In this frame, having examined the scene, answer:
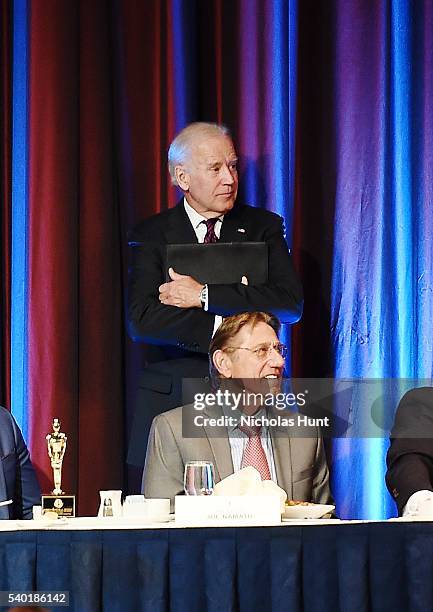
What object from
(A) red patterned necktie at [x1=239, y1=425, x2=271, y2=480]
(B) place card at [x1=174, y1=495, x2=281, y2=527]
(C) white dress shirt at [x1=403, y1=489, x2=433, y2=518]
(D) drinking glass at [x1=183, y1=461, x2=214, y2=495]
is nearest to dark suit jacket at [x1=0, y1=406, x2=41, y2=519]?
(A) red patterned necktie at [x1=239, y1=425, x2=271, y2=480]

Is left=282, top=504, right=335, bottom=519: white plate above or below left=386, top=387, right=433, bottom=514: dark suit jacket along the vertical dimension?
below

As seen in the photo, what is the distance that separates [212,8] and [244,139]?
0.53 meters

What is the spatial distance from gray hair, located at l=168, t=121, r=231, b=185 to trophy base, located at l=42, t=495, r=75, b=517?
166 cm

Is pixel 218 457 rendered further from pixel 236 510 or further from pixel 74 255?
pixel 74 255

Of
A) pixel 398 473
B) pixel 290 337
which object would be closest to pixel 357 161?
pixel 290 337

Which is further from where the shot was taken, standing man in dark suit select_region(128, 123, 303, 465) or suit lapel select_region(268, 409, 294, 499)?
standing man in dark suit select_region(128, 123, 303, 465)

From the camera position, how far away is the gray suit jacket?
3.21 m

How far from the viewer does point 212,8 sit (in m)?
4.68

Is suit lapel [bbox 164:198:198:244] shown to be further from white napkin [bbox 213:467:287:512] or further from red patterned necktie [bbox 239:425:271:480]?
white napkin [bbox 213:467:287:512]

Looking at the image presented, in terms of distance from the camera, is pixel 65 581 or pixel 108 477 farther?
pixel 108 477

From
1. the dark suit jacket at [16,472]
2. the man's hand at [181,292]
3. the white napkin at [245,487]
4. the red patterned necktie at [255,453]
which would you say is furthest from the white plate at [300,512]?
the man's hand at [181,292]

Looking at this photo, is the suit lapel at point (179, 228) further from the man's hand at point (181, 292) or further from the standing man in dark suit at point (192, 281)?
the man's hand at point (181, 292)

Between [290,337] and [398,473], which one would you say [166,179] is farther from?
[398,473]

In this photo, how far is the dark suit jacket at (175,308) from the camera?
13.3 feet
